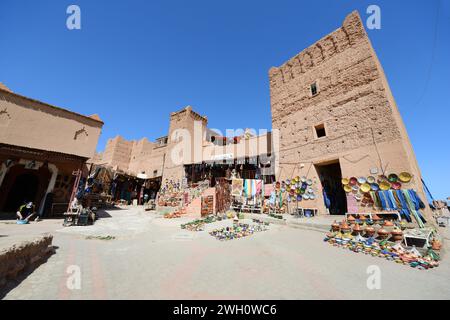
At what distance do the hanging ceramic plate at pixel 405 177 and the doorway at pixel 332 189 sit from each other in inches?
126

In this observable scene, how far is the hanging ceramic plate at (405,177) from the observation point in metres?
7.97

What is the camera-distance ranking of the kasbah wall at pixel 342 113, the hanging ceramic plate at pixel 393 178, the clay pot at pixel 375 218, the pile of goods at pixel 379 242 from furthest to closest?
the kasbah wall at pixel 342 113 → the hanging ceramic plate at pixel 393 178 → the clay pot at pixel 375 218 → the pile of goods at pixel 379 242

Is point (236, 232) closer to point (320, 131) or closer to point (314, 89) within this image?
point (320, 131)

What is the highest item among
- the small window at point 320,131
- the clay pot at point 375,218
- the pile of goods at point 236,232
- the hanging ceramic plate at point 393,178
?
the small window at point 320,131

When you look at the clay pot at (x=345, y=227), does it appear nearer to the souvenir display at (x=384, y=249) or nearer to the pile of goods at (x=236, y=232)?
the souvenir display at (x=384, y=249)

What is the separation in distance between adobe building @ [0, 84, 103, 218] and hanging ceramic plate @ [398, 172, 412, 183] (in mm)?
18299

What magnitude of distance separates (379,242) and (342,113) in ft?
25.8

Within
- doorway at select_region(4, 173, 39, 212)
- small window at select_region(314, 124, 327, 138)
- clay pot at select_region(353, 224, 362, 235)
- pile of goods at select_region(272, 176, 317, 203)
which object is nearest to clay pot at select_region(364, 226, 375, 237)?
clay pot at select_region(353, 224, 362, 235)

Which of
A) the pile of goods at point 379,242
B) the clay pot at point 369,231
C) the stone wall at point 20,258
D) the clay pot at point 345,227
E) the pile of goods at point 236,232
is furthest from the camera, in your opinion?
the pile of goods at point 236,232

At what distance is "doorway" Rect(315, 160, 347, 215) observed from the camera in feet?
37.4

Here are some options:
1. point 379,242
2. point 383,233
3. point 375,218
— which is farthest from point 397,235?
point 375,218

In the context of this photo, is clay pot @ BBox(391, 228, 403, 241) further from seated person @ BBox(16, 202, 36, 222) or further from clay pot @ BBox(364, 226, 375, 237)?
seated person @ BBox(16, 202, 36, 222)

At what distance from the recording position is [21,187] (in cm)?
1280

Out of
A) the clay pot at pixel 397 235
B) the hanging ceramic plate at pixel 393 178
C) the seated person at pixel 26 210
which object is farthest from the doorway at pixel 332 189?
the seated person at pixel 26 210
